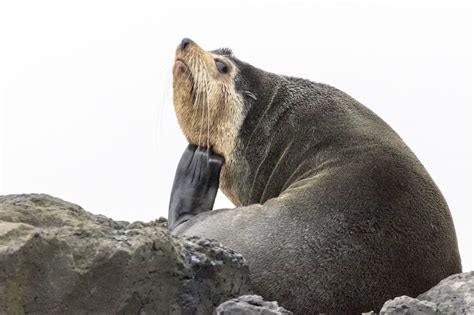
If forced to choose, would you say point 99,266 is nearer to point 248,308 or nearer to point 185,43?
point 248,308

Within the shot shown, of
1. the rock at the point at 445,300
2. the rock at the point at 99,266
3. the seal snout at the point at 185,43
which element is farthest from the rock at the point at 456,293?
the seal snout at the point at 185,43

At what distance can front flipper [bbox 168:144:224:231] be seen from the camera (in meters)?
10.6

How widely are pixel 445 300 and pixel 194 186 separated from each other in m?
3.39

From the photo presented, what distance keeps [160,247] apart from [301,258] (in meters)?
1.95

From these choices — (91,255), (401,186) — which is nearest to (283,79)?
(401,186)

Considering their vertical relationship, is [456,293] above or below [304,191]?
below

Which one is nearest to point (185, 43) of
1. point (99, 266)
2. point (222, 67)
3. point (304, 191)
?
point (222, 67)

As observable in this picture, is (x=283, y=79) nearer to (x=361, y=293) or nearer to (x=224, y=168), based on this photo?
(x=224, y=168)

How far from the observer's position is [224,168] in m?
11.3

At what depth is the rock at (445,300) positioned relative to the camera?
6.82 metres

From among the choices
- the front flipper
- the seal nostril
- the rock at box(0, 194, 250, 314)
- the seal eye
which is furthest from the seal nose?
the rock at box(0, 194, 250, 314)

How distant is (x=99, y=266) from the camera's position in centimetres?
682

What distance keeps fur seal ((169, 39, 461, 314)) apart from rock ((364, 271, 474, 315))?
1.39ft

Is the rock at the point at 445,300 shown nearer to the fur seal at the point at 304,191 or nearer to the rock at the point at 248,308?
the fur seal at the point at 304,191
